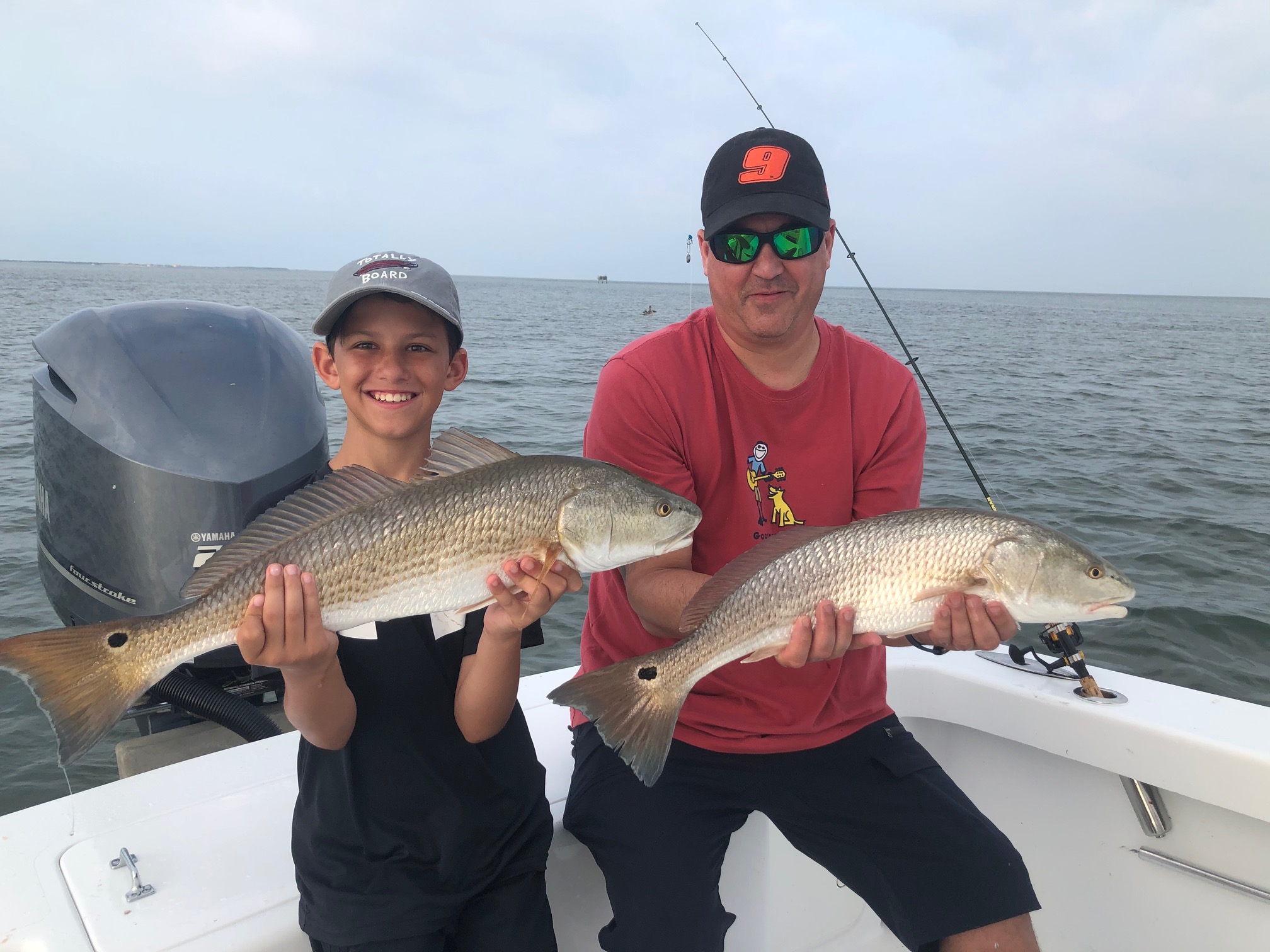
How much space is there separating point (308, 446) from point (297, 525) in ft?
4.45

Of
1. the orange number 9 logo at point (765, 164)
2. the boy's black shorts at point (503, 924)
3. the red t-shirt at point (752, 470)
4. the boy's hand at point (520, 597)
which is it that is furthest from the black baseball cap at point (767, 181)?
the boy's black shorts at point (503, 924)

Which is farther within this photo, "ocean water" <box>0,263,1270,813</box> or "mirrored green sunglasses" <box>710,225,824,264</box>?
"ocean water" <box>0,263,1270,813</box>

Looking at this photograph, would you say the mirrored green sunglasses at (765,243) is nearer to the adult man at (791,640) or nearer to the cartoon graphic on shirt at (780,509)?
the adult man at (791,640)

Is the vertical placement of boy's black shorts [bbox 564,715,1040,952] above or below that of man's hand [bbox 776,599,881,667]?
below

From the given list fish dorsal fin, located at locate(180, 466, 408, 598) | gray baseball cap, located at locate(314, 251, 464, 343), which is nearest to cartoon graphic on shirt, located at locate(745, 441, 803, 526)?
gray baseball cap, located at locate(314, 251, 464, 343)

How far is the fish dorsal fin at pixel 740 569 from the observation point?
258 cm

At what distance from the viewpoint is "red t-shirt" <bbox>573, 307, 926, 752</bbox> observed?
2955 millimetres

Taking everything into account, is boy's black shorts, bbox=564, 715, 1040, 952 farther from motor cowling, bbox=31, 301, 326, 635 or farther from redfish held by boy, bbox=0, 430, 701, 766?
motor cowling, bbox=31, 301, 326, 635

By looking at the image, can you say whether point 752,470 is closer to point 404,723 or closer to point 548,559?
point 548,559

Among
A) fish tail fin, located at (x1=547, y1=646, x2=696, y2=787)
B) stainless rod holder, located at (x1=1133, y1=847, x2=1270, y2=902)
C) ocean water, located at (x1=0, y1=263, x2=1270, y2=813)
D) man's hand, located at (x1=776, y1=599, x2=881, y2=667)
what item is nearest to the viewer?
fish tail fin, located at (x1=547, y1=646, x2=696, y2=787)

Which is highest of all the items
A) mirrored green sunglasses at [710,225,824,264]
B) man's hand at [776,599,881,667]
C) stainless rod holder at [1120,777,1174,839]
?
mirrored green sunglasses at [710,225,824,264]

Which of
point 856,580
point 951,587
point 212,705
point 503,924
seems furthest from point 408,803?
point 951,587

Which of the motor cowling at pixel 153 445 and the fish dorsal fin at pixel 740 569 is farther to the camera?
the motor cowling at pixel 153 445

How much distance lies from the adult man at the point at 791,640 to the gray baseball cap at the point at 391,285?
76 cm
